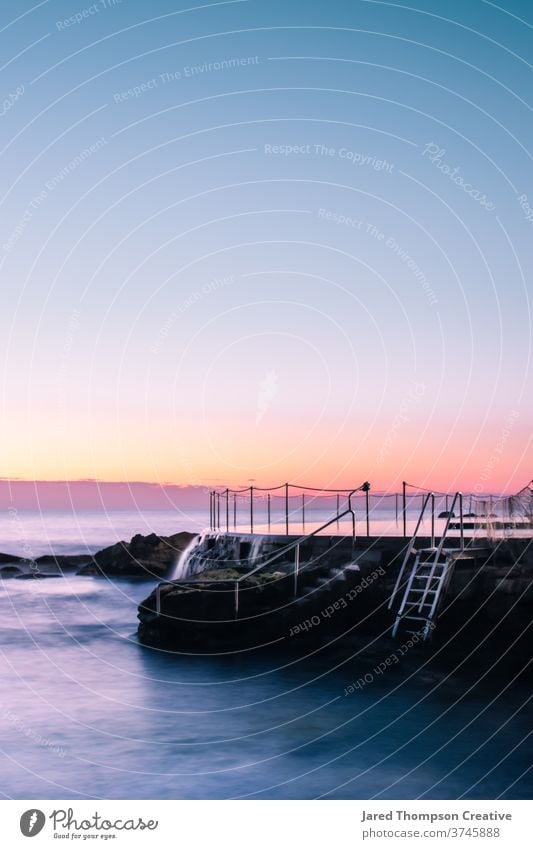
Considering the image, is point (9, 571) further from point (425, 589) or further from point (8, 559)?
point (425, 589)

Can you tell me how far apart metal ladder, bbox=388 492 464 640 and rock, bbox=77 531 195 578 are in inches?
867

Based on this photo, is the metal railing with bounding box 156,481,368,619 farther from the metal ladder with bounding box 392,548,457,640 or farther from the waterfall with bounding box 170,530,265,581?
the metal ladder with bounding box 392,548,457,640

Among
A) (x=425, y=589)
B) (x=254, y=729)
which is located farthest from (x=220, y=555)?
(x=254, y=729)

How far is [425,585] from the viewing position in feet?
60.6

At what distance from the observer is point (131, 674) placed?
59.2ft

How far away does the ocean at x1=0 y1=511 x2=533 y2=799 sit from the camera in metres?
10.9

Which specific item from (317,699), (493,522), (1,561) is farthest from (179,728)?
(1,561)

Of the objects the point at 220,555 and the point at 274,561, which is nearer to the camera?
the point at 274,561

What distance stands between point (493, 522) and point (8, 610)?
1882 cm

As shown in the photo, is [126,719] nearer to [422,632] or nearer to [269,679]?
[269,679]

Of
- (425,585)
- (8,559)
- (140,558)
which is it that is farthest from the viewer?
(8,559)

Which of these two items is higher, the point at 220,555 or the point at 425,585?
the point at 220,555

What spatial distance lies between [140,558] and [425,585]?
2512cm

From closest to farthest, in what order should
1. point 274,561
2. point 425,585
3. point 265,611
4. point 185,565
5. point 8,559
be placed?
1. point 425,585
2. point 265,611
3. point 274,561
4. point 185,565
5. point 8,559
